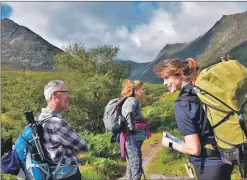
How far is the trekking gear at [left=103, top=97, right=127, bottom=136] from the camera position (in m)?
7.20

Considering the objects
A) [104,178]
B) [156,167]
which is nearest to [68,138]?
[104,178]

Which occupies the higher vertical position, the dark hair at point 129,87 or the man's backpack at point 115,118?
the dark hair at point 129,87

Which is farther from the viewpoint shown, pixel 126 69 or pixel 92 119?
pixel 126 69

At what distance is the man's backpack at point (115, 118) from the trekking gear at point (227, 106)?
11.8 feet

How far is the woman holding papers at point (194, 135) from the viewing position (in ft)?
12.0

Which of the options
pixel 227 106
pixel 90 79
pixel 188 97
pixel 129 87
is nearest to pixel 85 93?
pixel 90 79

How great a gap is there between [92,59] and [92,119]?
7.18 m

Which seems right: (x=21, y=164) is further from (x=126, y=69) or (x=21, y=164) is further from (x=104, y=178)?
(x=126, y=69)

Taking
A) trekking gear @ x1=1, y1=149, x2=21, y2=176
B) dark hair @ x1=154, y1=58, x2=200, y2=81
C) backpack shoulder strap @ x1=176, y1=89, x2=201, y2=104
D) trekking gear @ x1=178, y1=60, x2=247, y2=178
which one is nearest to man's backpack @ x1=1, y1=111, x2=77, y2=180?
trekking gear @ x1=1, y1=149, x2=21, y2=176

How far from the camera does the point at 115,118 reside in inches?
284

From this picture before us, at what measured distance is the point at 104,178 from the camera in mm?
11062

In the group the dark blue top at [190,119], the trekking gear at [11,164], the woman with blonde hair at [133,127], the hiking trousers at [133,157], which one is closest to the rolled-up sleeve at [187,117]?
the dark blue top at [190,119]

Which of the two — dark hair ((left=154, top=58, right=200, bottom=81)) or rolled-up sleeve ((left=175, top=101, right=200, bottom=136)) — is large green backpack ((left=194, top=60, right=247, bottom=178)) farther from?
dark hair ((left=154, top=58, right=200, bottom=81))

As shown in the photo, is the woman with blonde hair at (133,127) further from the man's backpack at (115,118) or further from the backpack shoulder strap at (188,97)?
the backpack shoulder strap at (188,97)
